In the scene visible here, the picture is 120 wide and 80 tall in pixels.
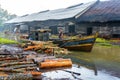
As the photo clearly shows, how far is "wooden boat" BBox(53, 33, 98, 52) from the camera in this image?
→ 18.1 metres

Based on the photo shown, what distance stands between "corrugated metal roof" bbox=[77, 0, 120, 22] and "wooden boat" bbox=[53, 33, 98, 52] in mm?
8333

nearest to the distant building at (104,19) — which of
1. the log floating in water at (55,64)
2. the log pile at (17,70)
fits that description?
the log floating in water at (55,64)

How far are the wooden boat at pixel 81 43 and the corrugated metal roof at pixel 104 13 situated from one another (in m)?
8.33

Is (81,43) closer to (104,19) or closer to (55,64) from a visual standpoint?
(55,64)

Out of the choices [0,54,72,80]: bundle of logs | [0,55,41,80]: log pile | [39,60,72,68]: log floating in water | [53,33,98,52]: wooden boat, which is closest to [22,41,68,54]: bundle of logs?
[53,33,98,52]: wooden boat

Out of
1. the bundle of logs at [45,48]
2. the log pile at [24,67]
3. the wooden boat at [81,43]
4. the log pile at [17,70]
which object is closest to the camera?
the log pile at [17,70]

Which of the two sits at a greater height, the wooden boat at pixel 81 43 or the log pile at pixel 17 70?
the wooden boat at pixel 81 43

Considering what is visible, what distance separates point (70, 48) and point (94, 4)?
53.6 feet

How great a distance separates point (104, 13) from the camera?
90.2 feet

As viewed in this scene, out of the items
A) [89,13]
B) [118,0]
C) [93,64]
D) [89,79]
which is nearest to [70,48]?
[93,64]

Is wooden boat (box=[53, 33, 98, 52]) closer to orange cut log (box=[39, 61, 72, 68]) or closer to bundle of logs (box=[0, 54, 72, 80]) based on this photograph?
bundle of logs (box=[0, 54, 72, 80])

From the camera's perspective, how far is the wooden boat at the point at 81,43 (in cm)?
1806

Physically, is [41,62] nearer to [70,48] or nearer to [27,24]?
[70,48]

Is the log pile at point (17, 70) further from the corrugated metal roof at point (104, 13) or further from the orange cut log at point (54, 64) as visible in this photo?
the corrugated metal roof at point (104, 13)
